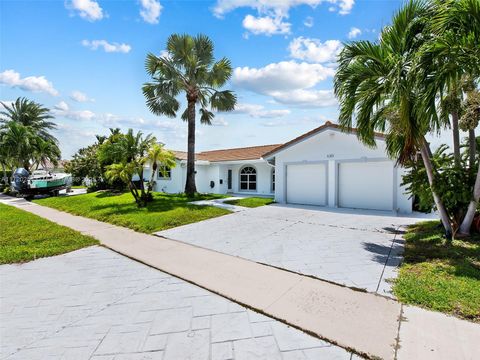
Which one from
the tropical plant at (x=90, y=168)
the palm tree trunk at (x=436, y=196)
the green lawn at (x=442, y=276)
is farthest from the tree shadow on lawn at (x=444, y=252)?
the tropical plant at (x=90, y=168)

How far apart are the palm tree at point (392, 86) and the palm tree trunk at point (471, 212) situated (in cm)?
41

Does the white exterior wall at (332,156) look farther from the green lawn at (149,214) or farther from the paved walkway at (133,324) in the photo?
the paved walkway at (133,324)

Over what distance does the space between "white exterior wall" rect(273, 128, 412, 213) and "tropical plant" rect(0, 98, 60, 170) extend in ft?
86.6

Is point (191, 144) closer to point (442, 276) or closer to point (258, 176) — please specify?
point (258, 176)

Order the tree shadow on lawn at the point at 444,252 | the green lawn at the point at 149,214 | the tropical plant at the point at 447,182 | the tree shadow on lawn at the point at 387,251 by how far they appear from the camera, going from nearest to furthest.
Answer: the tree shadow on lawn at the point at 444,252
the tree shadow on lawn at the point at 387,251
the tropical plant at the point at 447,182
the green lawn at the point at 149,214

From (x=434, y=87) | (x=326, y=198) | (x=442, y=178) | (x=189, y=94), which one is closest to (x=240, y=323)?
(x=434, y=87)

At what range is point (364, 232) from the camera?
29.8ft

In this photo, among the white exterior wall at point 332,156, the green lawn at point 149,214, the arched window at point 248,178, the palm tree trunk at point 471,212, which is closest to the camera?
the palm tree trunk at point 471,212

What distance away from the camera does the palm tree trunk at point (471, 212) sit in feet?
23.6

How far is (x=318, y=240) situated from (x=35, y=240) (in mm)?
8802

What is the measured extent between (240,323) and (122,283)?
276cm

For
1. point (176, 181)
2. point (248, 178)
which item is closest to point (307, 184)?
point (248, 178)

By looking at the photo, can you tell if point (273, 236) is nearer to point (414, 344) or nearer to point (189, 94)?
point (414, 344)

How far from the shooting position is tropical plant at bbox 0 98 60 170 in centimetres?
2743
